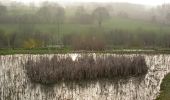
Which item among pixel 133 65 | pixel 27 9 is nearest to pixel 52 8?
pixel 27 9

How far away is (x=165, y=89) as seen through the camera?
3100cm

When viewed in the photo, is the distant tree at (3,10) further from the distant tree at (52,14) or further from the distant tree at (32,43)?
the distant tree at (32,43)

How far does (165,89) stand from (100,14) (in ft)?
103

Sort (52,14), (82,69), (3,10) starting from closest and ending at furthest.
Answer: (82,69) < (3,10) < (52,14)

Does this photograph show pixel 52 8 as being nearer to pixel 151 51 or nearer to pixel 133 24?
pixel 133 24

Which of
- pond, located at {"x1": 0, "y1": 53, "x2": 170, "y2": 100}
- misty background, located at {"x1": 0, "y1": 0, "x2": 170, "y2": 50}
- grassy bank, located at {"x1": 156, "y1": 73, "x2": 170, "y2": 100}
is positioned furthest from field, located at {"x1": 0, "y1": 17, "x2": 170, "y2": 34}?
grassy bank, located at {"x1": 156, "y1": 73, "x2": 170, "y2": 100}

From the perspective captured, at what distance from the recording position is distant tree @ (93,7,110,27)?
194ft

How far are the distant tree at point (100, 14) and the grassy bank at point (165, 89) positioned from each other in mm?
25446

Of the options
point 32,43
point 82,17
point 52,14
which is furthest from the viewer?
point 52,14

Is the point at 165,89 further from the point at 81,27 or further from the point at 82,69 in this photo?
the point at 81,27

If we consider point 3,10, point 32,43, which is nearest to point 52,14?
point 32,43

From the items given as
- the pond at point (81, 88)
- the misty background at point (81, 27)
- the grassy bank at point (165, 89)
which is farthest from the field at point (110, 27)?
the grassy bank at point (165, 89)

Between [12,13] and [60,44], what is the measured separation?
8.40 metres

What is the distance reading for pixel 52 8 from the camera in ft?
202
